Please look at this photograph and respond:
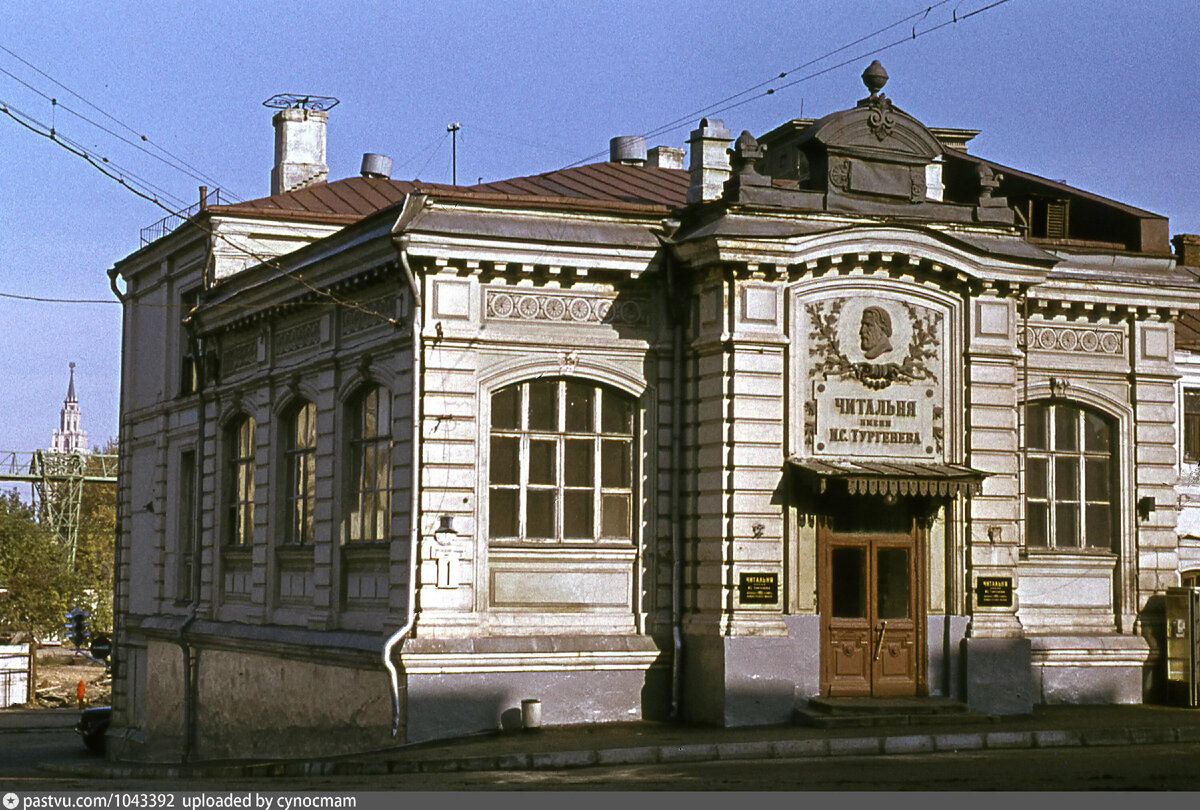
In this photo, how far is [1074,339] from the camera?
26547 millimetres

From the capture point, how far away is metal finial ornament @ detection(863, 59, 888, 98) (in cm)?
2406

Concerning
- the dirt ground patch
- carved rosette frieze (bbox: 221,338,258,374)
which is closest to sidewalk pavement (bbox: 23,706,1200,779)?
carved rosette frieze (bbox: 221,338,258,374)

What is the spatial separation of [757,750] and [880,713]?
2765 millimetres

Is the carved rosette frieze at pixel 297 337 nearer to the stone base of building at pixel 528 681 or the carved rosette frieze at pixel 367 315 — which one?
the carved rosette frieze at pixel 367 315

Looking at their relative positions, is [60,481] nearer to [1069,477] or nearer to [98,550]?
[98,550]

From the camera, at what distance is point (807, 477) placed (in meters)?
22.7

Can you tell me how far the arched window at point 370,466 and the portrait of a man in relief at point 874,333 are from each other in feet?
21.1

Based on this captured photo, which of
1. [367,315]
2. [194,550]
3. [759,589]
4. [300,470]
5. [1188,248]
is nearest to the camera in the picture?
[759,589]

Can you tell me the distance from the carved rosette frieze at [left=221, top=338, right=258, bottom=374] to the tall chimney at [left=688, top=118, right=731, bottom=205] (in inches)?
334

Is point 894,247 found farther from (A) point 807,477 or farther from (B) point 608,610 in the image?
(B) point 608,610

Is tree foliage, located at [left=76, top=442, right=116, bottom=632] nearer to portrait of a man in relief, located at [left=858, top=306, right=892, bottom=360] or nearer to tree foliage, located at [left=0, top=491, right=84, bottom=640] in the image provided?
tree foliage, located at [left=0, top=491, right=84, bottom=640]

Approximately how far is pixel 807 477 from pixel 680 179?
10.1 meters

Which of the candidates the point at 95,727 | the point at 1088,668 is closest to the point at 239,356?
the point at 95,727

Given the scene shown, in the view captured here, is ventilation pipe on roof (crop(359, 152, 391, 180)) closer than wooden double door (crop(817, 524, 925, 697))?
No
